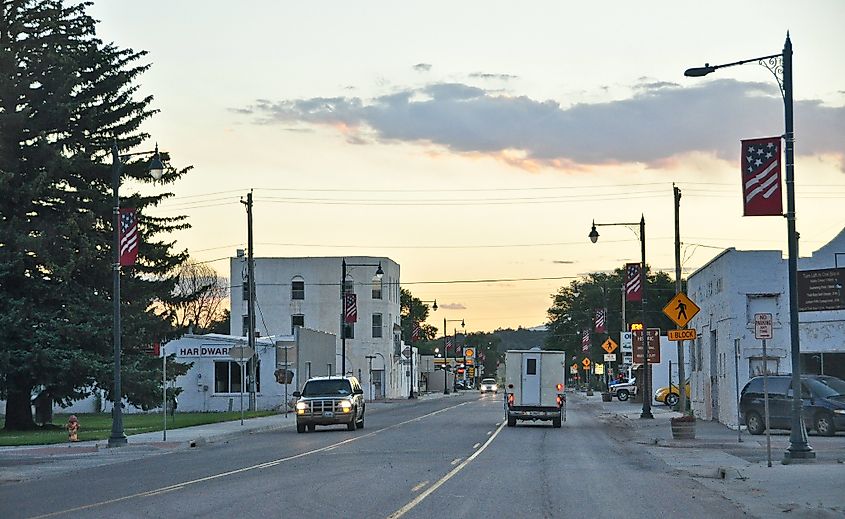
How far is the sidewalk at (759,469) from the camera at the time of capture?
16734 millimetres

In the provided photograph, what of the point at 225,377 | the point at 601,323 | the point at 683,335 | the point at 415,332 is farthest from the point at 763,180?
the point at 415,332

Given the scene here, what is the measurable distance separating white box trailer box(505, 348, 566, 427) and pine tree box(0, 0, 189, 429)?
13.3 meters

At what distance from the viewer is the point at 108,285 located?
149 feet

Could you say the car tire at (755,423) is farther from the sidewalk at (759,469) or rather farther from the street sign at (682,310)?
the street sign at (682,310)

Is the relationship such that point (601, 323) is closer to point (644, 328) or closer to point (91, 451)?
point (644, 328)

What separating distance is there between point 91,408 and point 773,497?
58.3 metres

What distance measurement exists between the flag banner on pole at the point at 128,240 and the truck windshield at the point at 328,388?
9.53 metres

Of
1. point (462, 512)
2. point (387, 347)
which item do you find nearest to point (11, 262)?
point (462, 512)

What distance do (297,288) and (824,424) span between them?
247 ft

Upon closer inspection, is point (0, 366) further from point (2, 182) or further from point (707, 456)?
point (707, 456)

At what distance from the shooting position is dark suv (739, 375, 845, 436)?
1280 inches

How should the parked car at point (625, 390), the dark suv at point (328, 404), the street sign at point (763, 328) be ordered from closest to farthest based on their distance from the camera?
the street sign at point (763, 328) → the dark suv at point (328, 404) → the parked car at point (625, 390)

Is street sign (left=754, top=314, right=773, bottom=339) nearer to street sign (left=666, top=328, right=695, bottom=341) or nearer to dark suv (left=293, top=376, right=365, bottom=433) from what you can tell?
street sign (left=666, top=328, right=695, bottom=341)

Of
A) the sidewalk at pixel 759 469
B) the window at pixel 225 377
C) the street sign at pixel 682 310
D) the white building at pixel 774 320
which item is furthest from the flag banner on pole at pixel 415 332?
the street sign at pixel 682 310
